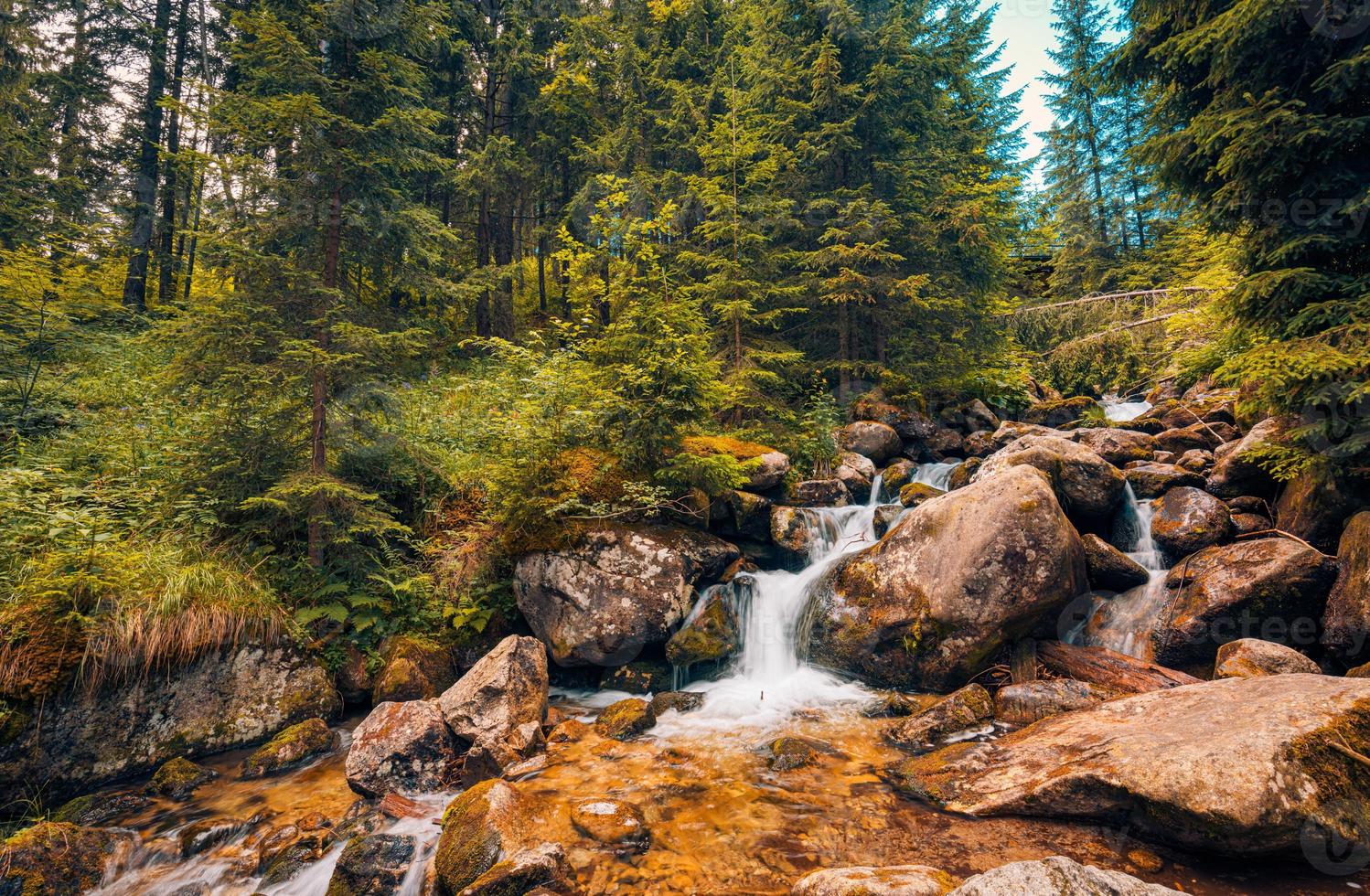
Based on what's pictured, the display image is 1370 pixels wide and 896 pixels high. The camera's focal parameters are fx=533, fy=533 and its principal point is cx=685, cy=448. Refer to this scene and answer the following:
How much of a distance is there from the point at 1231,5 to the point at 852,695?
9.71 metres

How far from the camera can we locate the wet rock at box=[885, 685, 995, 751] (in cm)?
589

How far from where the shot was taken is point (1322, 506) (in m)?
6.45

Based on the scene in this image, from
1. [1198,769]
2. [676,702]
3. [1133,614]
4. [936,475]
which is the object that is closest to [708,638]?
[676,702]

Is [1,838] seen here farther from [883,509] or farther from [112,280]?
[112,280]

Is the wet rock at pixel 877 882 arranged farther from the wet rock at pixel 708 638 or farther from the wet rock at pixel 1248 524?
the wet rock at pixel 1248 524

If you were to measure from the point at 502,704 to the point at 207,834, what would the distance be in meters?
2.59

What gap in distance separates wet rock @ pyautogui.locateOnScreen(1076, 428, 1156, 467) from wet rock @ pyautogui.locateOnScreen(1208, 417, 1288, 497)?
173 centimetres

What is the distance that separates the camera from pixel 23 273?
8.43 metres

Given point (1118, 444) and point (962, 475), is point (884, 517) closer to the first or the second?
point (962, 475)

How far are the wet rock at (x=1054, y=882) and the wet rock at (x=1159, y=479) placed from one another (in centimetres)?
788

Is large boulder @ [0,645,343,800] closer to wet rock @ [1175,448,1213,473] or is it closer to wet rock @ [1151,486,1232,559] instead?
wet rock @ [1151,486,1232,559]

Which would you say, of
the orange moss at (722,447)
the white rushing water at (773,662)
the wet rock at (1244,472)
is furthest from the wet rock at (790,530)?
the wet rock at (1244,472)

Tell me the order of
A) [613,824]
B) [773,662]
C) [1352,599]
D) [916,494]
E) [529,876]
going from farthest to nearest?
[916,494]
[773,662]
[1352,599]
[613,824]
[529,876]

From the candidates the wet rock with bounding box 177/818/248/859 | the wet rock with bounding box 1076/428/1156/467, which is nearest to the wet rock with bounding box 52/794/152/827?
the wet rock with bounding box 177/818/248/859
